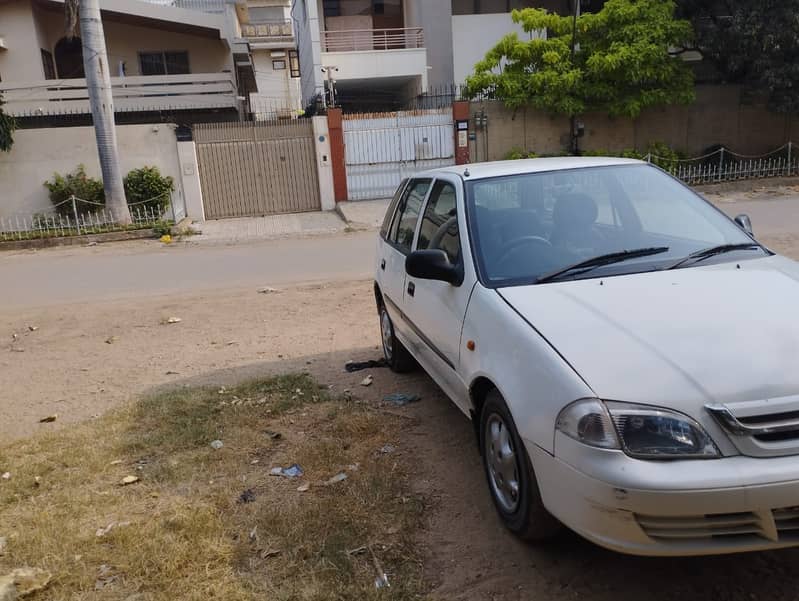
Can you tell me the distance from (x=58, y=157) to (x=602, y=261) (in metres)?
18.7

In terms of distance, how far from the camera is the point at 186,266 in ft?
40.2

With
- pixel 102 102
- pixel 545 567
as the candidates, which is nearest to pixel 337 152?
pixel 102 102

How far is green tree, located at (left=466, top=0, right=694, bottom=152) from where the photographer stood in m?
19.5

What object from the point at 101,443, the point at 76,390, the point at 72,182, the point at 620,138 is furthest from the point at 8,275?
the point at 620,138

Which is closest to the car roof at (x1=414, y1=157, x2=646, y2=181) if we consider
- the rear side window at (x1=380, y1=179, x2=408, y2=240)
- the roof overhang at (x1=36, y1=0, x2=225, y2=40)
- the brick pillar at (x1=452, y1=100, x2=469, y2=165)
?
the rear side window at (x1=380, y1=179, x2=408, y2=240)

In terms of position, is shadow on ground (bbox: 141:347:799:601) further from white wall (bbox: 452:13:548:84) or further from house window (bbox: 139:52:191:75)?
house window (bbox: 139:52:191:75)

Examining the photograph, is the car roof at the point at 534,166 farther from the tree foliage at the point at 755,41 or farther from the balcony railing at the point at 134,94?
the balcony railing at the point at 134,94

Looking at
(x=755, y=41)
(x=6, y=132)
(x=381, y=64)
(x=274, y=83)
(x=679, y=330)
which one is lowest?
(x=679, y=330)

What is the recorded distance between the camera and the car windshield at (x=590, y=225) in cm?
359

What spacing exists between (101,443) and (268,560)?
208 cm

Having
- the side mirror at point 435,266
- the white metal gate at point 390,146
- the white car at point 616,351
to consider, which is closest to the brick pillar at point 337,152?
the white metal gate at point 390,146

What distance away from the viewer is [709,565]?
291 centimetres

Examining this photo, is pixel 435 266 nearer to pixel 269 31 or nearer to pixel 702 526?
pixel 702 526

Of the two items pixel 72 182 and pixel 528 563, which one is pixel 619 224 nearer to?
pixel 528 563
